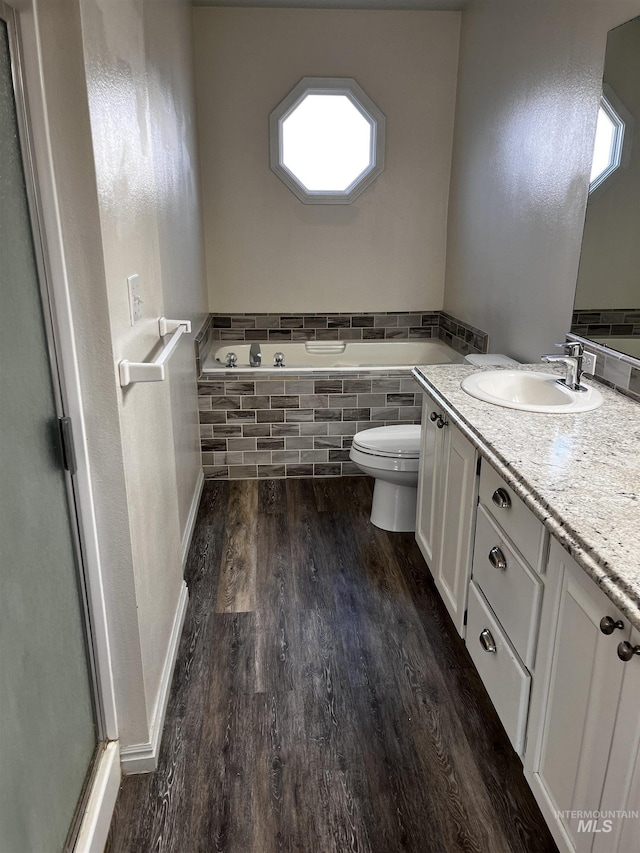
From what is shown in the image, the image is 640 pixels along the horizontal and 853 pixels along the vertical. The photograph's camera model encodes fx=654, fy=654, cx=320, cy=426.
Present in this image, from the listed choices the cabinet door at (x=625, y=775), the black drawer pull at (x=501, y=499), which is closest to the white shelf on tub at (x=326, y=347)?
the black drawer pull at (x=501, y=499)

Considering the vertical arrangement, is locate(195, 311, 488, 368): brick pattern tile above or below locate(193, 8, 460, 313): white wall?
below

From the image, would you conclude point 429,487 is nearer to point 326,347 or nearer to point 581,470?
point 581,470

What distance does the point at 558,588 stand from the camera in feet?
4.31

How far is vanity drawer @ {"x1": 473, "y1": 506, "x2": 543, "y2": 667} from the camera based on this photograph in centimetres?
144

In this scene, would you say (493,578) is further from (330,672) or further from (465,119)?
(465,119)

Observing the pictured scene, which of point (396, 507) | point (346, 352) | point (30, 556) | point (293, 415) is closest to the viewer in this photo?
point (30, 556)

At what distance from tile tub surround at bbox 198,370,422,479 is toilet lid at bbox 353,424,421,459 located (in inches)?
19.7

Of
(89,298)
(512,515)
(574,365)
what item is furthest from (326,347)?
(89,298)

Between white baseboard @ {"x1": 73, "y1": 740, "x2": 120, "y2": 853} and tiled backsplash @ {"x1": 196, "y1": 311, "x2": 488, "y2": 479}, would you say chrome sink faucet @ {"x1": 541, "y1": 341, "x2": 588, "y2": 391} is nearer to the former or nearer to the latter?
tiled backsplash @ {"x1": 196, "y1": 311, "x2": 488, "y2": 479}

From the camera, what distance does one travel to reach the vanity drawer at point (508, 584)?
144 centimetres

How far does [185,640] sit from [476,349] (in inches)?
86.7

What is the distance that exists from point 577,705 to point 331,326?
3304 millimetres

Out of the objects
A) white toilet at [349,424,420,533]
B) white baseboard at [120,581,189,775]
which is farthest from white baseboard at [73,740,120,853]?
white toilet at [349,424,420,533]

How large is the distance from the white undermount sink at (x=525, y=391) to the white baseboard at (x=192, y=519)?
4.30ft
